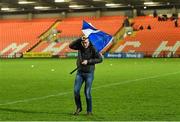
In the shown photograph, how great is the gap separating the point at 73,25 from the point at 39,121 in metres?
63.8

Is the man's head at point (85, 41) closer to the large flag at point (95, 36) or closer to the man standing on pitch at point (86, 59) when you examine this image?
the man standing on pitch at point (86, 59)

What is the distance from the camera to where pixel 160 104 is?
15719 millimetres

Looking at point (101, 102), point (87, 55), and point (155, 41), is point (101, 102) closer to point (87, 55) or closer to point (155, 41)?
point (87, 55)

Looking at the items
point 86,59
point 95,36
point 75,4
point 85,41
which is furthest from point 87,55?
point 75,4

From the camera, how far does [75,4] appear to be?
7638 centimetres

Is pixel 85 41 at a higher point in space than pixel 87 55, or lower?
higher

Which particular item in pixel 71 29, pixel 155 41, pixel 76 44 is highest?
pixel 76 44

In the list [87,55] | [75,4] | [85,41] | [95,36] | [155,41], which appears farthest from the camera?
[75,4]

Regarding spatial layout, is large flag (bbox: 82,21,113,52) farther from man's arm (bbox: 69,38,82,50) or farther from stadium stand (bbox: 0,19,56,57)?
stadium stand (bbox: 0,19,56,57)

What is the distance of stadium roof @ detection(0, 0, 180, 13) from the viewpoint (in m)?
72.8

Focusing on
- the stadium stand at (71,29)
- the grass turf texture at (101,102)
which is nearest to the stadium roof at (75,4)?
the stadium stand at (71,29)

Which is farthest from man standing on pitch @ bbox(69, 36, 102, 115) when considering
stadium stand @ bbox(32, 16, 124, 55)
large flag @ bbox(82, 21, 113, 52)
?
stadium stand @ bbox(32, 16, 124, 55)

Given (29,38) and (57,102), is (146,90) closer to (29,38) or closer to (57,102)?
(57,102)

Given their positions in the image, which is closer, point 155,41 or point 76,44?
point 76,44
